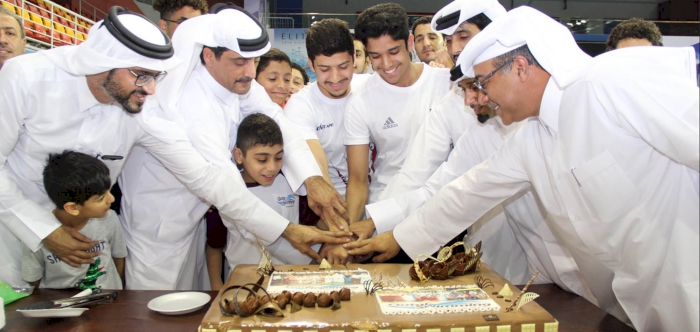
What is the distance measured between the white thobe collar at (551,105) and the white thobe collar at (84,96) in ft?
6.42

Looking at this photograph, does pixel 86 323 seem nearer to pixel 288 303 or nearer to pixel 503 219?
pixel 288 303

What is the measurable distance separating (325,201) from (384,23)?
1058 millimetres

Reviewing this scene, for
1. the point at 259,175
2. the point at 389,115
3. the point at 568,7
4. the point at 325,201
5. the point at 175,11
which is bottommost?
the point at 325,201

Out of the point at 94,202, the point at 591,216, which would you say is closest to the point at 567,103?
the point at 591,216

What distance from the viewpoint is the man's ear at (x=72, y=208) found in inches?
86.7

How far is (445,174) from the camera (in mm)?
2691

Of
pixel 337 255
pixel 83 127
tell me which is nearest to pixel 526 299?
pixel 337 255

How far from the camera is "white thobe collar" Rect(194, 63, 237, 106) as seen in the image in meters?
2.83

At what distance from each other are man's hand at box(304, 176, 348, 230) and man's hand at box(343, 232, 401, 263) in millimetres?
253

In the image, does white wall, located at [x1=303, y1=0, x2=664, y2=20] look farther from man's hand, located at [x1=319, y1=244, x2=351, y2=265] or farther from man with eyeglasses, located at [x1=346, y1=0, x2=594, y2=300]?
man's hand, located at [x1=319, y1=244, x2=351, y2=265]

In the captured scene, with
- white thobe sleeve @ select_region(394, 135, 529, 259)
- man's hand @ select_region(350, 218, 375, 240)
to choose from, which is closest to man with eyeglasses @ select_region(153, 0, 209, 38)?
man's hand @ select_region(350, 218, 375, 240)

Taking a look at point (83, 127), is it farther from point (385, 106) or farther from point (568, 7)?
point (568, 7)

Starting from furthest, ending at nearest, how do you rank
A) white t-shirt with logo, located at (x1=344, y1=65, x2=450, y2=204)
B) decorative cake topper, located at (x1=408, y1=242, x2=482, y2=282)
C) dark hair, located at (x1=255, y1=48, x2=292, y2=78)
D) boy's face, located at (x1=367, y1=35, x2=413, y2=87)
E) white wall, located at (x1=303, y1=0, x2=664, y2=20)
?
white wall, located at (x1=303, y1=0, x2=664, y2=20) → dark hair, located at (x1=255, y1=48, x2=292, y2=78) → white t-shirt with logo, located at (x1=344, y1=65, x2=450, y2=204) → boy's face, located at (x1=367, y1=35, x2=413, y2=87) → decorative cake topper, located at (x1=408, y1=242, x2=482, y2=282)

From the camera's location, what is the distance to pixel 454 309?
1562 mm
